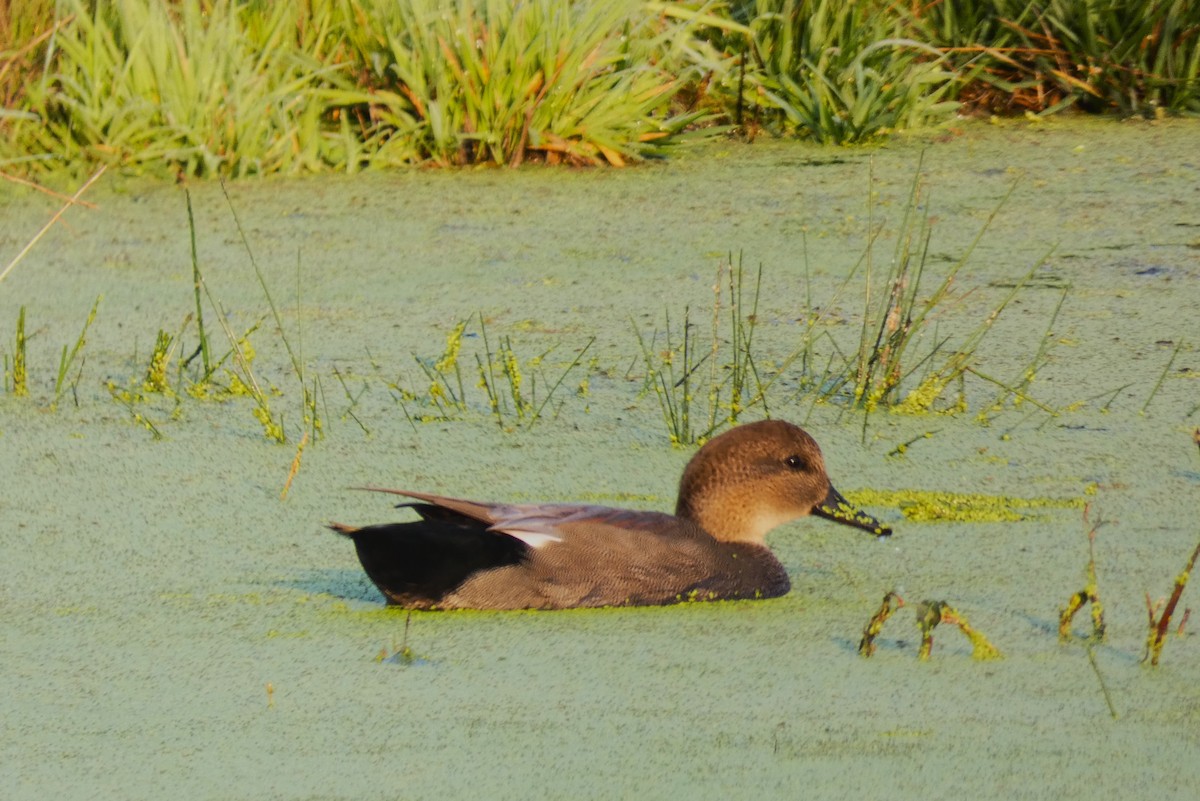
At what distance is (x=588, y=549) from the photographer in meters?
2.86

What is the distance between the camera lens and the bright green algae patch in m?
3.29

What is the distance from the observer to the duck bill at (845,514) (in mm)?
3104

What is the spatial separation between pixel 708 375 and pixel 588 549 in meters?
1.37

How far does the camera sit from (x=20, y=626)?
284 cm

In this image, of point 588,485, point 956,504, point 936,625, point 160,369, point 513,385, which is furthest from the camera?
point 160,369

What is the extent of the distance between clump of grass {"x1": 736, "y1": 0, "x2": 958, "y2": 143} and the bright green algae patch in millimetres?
2632

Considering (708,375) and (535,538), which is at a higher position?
(535,538)

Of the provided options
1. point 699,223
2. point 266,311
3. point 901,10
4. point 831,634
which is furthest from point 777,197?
point 831,634

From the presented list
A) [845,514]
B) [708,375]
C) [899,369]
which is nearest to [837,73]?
A: [708,375]

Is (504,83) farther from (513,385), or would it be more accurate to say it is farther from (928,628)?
(928,628)

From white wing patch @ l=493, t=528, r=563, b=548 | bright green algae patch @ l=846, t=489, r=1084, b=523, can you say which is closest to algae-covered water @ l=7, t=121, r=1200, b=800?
bright green algae patch @ l=846, t=489, r=1084, b=523

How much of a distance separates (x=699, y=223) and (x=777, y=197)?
31 cm

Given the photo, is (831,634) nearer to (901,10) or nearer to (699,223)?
(699,223)

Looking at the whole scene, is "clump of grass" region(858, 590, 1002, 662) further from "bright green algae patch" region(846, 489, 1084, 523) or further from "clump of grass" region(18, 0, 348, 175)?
"clump of grass" region(18, 0, 348, 175)
